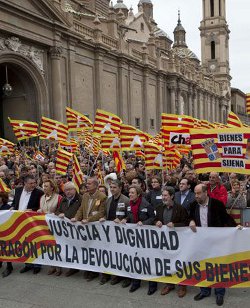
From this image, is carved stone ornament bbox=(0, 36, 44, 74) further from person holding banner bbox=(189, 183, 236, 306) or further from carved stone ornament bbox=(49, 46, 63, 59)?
person holding banner bbox=(189, 183, 236, 306)

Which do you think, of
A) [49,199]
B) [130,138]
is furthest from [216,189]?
[130,138]

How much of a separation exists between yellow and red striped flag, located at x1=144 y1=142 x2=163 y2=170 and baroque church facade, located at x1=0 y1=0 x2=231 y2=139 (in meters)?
14.6

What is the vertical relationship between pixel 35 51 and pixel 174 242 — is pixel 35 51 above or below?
above

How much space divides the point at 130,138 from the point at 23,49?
47.8ft

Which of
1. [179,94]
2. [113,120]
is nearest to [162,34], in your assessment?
[179,94]

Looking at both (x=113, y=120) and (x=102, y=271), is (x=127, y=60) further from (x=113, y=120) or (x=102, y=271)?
(x=102, y=271)

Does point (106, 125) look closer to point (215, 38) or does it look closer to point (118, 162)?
point (118, 162)

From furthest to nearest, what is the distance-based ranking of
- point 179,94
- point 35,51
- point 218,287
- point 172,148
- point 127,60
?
1. point 179,94
2. point 127,60
3. point 35,51
4. point 172,148
5. point 218,287

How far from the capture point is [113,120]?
1379 cm

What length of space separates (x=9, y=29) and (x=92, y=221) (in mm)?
19178

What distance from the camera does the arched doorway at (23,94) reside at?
25.5 metres

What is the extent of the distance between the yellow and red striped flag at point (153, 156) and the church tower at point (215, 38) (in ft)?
255

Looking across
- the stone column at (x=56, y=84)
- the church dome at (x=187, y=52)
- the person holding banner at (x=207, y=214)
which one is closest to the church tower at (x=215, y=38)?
the church dome at (x=187, y=52)

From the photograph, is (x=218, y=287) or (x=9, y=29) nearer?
(x=218, y=287)
